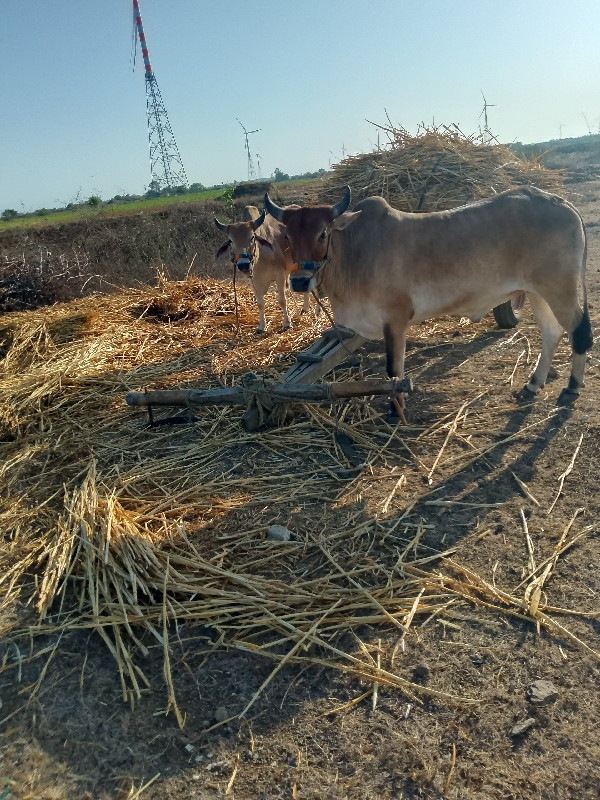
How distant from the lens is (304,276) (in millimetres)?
5258

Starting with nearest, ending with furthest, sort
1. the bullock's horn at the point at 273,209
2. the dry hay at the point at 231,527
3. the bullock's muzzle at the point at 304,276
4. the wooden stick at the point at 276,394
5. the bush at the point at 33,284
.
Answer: the dry hay at the point at 231,527 < the wooden stick at the point at 276,394 < the bullock's muzzle at the point at 304,276 < the bullock's horn at the point at 273,209 < the bush at the point at 33,284

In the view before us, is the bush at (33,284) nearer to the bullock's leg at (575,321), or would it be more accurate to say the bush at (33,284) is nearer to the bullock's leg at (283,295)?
the bullock's leg at (283,295)

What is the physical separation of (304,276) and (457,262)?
4.78ft

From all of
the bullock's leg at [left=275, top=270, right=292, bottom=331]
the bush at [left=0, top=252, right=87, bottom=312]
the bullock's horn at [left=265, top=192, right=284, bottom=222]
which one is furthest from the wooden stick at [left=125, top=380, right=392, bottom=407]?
the bush at [left=0, top=252, right=87, bottom=312]

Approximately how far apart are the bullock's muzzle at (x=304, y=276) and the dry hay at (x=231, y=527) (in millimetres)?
1145

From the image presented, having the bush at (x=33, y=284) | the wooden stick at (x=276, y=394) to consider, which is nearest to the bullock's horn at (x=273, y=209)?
the wooden stick at (x=276, y=394)

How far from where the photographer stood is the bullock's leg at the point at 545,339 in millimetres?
6043

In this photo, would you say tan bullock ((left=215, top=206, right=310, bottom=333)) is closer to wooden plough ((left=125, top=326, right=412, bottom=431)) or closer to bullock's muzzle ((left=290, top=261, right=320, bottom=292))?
wooden plough ((left=125, top=326, right=412, bottom=431))

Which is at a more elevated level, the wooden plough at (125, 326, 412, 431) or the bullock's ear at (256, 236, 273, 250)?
the bullock's ear at (256, 236, 273, 250)

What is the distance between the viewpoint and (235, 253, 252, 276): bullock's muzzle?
328 inches

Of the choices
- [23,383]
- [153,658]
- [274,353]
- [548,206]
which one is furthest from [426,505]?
[23,383]

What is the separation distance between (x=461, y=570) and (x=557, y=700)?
96 centimetres

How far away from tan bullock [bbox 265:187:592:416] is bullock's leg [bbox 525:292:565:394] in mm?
196

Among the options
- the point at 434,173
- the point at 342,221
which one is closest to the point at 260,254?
the point at 434,173
